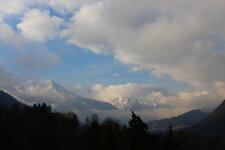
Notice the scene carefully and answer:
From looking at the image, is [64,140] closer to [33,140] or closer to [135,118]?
[33,140]

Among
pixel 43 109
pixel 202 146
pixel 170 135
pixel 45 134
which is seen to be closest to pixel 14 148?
pixel 45 134

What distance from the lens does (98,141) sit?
85000 mm

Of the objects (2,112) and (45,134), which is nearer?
(45,134)

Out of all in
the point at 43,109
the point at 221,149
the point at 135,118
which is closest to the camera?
the point at 135,118

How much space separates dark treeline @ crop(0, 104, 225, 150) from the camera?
134ft

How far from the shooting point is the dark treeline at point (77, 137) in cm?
4084

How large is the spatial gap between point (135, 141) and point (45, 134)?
4785 cm

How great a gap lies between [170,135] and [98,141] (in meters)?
32.7

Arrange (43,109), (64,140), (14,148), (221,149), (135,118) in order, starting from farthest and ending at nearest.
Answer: (43,109) < (221,149) < (64,140) < (14,148) < (135,118)

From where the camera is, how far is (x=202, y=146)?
13375 centimetres

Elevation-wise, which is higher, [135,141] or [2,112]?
[2,112]

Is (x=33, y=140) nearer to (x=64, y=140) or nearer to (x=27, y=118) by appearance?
(x=64, y=140)

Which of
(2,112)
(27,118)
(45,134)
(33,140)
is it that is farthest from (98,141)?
(2,112)

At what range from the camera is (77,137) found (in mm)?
111125
